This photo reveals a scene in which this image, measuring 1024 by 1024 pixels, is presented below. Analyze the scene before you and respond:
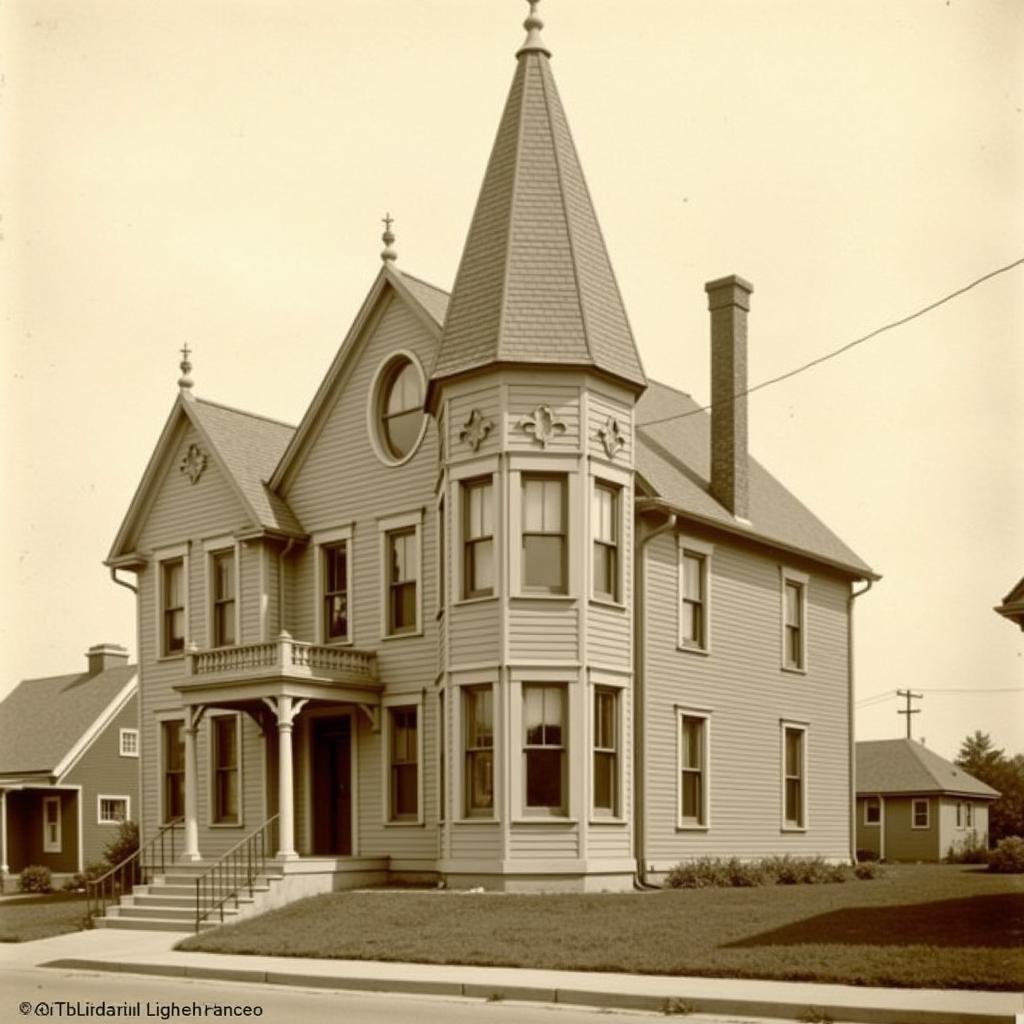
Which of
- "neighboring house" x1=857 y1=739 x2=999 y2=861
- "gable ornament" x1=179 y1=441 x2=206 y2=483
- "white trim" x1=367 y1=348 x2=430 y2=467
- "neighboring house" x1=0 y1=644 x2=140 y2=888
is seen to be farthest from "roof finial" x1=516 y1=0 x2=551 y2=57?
"neighboring house" x1=857 y1=739 x2=999 y2=861

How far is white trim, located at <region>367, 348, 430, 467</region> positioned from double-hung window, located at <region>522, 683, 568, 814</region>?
5.74 m

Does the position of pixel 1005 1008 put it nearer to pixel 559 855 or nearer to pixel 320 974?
pixel 320 974

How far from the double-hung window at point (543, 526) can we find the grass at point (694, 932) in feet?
15.9

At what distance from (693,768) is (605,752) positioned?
3.65 metres

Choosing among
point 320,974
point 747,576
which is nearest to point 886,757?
point 747,576

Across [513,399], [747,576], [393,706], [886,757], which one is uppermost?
[513,399]

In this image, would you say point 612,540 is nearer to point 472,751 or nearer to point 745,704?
point 472,751

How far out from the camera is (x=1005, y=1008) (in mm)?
12500

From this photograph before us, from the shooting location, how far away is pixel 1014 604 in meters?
17.1

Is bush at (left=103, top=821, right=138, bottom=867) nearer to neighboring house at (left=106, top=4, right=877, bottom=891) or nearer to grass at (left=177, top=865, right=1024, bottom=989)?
neighboring house at (left=106, top=4, right=877, bottom=891)

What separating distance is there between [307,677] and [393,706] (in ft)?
6.59

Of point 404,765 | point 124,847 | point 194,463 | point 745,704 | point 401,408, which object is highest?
point 401,408

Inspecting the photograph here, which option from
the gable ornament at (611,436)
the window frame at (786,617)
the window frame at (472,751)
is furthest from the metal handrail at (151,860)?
the window frame at (786,617)

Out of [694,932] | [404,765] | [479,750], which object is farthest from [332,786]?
[694,932]
